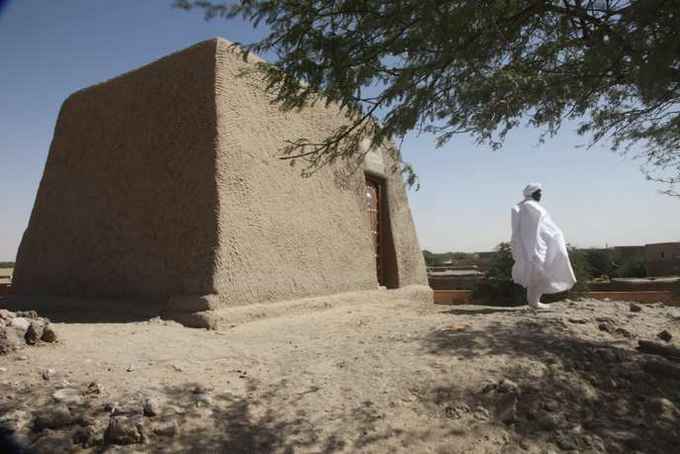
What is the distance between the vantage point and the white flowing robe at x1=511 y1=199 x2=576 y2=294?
582 cm

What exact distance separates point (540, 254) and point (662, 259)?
11.3 metres

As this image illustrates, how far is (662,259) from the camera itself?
1429 cm

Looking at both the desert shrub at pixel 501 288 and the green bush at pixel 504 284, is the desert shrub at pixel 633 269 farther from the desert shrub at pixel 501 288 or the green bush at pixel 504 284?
the desert shrub at pixel 501 288

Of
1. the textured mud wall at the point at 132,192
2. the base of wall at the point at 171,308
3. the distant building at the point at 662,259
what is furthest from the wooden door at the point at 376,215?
the distant building at the point at 662,259

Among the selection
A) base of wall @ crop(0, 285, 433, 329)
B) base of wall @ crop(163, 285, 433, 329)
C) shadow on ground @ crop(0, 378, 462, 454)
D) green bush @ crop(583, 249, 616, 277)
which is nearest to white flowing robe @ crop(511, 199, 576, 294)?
base of wall @ crop(163, 285, 433, 329)

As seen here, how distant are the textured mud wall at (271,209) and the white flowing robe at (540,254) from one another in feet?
7.18

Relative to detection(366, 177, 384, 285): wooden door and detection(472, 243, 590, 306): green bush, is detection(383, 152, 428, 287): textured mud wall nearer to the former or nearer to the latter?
detection(366, 177, 384, 285): wooden door

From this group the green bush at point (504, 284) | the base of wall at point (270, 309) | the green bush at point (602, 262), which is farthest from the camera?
the green bush at point (602, 262)

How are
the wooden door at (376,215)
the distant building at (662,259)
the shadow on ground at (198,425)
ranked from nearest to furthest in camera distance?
1. the shadow on ground at (198,425)
2. the wooden door at (376,215)
3. the distant building at (662,259)

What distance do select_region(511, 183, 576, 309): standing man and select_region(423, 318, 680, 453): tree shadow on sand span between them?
5.40 ft

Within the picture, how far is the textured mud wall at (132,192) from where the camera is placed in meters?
4.67

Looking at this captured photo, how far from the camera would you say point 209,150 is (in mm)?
4656

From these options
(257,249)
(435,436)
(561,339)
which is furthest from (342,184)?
(435,436)

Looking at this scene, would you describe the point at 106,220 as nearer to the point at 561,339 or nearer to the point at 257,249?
the point at 257,249
